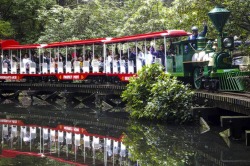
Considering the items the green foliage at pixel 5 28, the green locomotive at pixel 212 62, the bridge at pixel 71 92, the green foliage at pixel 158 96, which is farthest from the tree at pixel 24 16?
the green foliage at pixel 158 96

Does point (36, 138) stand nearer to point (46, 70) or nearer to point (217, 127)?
point (217, 127)

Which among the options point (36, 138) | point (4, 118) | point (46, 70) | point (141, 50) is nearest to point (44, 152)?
point (36, 138)

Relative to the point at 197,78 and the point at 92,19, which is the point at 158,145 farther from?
the point at 92,19

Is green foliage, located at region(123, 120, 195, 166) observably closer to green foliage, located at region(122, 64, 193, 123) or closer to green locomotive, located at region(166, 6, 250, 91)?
green foliage, located at region(122, 64, 193, 123)

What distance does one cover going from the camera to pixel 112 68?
26.6 m

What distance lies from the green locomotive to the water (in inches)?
70.8

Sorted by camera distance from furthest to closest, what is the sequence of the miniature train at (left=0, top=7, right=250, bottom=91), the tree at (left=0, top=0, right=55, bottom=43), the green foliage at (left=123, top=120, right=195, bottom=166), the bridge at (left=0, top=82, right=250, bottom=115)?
the tree at (left=0, top=0, right=55, bottom=43)
the bridge at (left=0, top=82, right=250, bottom=115)
the miniature train at (left=0, top=7, right=250, bottom=91)
the green foliage at (left=123, top=120, right=195, bottom=166)

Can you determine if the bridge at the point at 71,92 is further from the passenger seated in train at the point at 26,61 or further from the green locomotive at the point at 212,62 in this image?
the passenger seated in train at the point at 26,61

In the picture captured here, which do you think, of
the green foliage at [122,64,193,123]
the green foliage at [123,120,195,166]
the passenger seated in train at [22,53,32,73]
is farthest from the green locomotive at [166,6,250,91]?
the passenger seated in train at [22,53,32,73]

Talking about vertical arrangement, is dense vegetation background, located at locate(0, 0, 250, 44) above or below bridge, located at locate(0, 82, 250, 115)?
above

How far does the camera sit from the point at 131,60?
2505 cm

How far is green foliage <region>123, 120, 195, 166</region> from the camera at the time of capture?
39.0 feet

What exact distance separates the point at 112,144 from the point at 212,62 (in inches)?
219

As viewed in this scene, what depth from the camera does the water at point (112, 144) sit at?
39.1 ft
